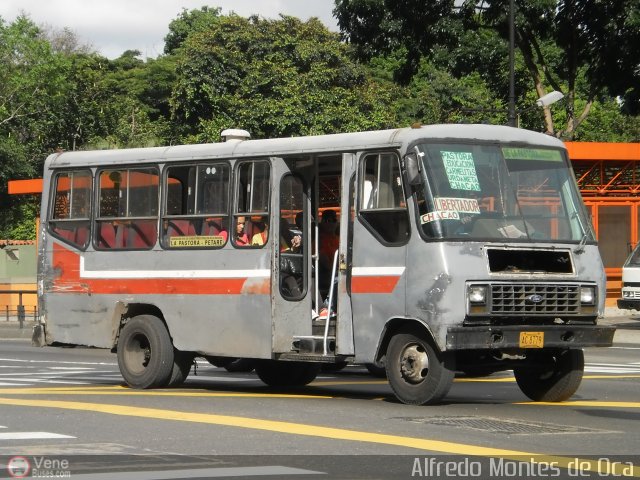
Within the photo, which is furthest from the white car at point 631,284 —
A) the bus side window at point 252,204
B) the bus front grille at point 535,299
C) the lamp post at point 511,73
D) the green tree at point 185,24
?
the green tree at point 185,24

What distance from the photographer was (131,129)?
66.0m

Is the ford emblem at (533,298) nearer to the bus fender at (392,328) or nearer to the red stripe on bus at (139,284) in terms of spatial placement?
the bus fender at (392,328)

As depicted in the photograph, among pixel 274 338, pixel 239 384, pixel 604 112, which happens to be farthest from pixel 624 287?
pixel 604 112

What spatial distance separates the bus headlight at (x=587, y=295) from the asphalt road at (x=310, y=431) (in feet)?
3.58

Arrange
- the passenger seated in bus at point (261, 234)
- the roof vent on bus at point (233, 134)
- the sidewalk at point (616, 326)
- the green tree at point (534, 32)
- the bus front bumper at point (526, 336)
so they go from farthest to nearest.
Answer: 1. the green tree at point (534, 32)
2. the sidewalk at point (616, 326)
3. the roof vent on bus at point (233, 134)
4. the passenger seated in bus at point (261, 234)
5. the bus front bumper at point (526, 336)

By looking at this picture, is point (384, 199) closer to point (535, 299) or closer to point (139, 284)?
point (535, 299)

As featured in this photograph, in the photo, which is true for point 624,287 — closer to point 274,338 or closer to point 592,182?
point 592,182

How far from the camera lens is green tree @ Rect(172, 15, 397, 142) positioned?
197 feet

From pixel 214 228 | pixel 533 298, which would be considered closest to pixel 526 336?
pixel 533 298

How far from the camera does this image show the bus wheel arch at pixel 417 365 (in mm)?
14125

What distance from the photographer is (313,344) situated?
51.5 ft

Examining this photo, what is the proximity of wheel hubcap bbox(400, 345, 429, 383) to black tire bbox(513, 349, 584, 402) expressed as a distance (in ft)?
4.31

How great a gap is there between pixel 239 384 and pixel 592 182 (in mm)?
23227

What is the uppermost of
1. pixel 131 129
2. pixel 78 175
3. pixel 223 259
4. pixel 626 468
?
pixel 131 129
